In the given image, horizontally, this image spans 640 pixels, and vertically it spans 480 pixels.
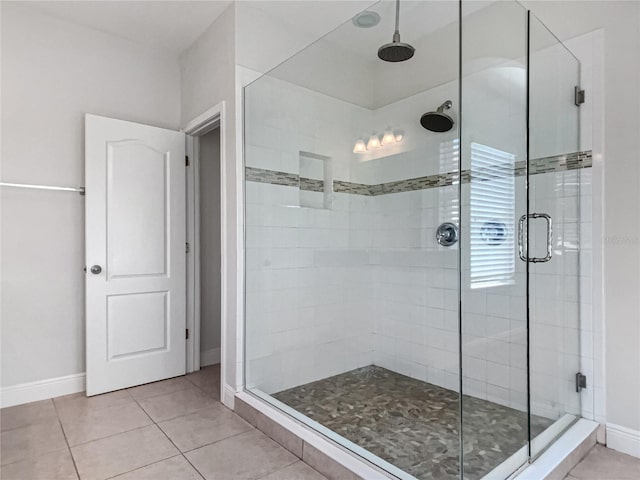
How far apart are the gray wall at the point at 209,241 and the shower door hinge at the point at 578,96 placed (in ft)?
8.63

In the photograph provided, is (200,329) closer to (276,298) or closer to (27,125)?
(276,298)

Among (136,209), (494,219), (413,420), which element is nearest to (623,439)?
(413,420)

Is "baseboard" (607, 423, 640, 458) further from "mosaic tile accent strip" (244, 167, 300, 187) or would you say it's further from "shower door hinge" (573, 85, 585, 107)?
"mosaic tile accent strip" (244, 167, 300, 187)

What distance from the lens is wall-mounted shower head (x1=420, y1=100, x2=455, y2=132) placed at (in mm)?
2530

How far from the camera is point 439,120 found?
261cm

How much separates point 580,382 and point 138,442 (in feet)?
7.58

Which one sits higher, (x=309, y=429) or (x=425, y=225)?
(x=425, y=225)

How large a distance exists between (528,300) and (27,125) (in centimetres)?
315

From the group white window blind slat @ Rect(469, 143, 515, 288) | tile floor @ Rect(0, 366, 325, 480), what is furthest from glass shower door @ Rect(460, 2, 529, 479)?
tile floor @ Rect(0, 366, 325, 480)

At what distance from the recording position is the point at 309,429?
200 centimetres

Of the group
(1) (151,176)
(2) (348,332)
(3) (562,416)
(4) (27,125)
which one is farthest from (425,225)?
(4) (27,125)

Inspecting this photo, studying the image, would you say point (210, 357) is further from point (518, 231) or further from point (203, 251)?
point (518, 231)

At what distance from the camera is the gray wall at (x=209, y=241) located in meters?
3.44

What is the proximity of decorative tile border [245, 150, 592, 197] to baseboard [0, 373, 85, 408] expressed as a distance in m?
1.84
